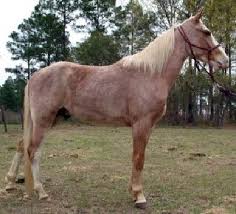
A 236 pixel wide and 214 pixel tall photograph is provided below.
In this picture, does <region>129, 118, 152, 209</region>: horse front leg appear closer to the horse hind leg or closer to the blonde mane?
the blonde mane

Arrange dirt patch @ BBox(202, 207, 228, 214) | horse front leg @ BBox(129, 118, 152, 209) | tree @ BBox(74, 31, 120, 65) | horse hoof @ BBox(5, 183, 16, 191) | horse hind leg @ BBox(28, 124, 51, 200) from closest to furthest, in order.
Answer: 1. dirt patch @ BBox(202, 207, 228, 214)
2. horse front leg @ BBox(129, 118, 152, 209)
3. horse hind leg @ BBox(28, 124, 51, 200)
4. horse hoof @ BBox(5, 183, 16, 191)
5. tree @ BBox(74, 31, 120, 65)

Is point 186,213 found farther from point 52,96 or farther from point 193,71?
point 193,71

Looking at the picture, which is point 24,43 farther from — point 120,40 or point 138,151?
point 138,151

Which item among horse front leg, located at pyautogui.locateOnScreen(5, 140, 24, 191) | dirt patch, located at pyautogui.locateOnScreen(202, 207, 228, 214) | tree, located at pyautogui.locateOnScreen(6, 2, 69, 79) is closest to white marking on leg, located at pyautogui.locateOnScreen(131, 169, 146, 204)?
dirt patch, located at pyautogui.locateOnScreen(202, 207, 228, 214)

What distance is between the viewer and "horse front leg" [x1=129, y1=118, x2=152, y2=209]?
18.8 ft

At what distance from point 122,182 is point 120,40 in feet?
89.7

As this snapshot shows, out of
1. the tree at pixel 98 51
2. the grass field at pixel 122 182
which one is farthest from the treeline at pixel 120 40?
the grass field at pixel 122 182

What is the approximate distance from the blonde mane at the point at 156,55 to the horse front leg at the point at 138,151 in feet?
2.32

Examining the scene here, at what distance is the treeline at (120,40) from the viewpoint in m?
30.2

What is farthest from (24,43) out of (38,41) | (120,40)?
(120,40)

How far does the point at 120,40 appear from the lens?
33906mm

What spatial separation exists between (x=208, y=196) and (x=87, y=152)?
17.7 feet

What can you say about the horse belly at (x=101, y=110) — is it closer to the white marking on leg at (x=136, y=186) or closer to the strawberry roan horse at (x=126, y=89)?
the strawberry roan horse at (x=126, y=89)

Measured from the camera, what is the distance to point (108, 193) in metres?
6.41
